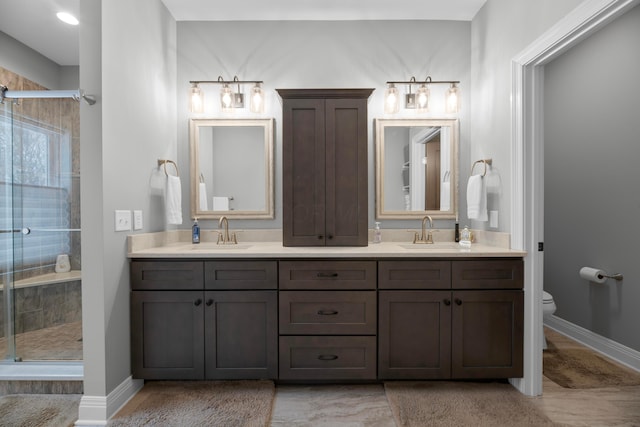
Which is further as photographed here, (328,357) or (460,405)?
(328,357)

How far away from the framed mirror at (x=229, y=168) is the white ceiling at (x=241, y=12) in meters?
0.83

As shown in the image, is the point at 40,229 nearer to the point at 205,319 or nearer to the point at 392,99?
the point at 205,319

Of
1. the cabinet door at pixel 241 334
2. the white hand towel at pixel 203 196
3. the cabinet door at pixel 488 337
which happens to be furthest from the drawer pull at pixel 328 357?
the white hand towel at pixel 203 196

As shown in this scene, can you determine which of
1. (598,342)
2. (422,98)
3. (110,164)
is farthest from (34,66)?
(598,342)

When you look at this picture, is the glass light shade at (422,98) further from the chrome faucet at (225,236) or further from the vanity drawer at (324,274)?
the chrome faucet at (225,236)

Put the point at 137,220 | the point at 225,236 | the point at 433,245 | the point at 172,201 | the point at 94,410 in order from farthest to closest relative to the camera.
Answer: the point at 225,236 → the point at 433,245 → the point at 172,201 → the point at 137,220 → the point at 94,410

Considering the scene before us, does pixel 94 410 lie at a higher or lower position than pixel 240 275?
lower

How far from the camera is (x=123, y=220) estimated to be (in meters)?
2.02

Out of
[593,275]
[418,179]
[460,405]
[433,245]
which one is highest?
[418,179]

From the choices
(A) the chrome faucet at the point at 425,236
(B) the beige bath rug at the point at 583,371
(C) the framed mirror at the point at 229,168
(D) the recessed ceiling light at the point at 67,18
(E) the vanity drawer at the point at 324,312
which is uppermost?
(D) the recessed ceiling light at the point at 67,18

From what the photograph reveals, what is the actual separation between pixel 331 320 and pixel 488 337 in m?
0.97

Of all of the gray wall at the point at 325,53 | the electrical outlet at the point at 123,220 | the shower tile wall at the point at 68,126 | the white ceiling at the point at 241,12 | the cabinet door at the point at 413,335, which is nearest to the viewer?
the electrical outlet at the point at 123,220

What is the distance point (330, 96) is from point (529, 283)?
1.75 metres

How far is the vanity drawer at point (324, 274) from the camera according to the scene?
2.11m
